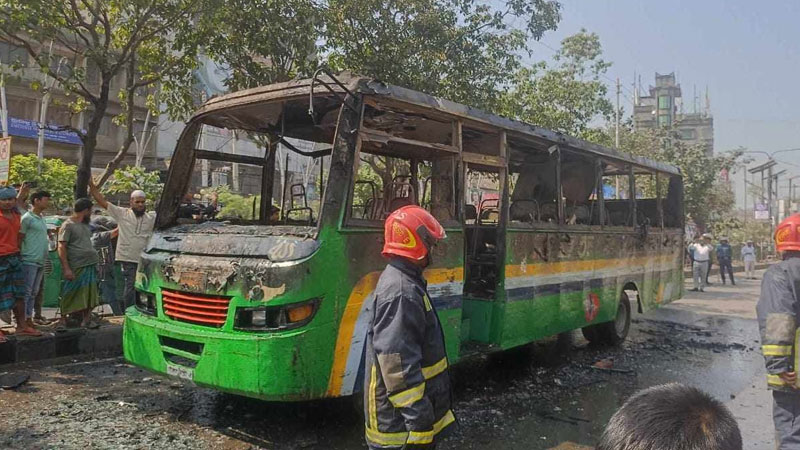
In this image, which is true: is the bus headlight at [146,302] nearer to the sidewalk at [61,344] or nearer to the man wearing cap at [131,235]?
the sidewalk at [61,344]

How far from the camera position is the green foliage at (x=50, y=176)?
17203 mm

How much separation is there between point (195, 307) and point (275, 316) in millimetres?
658

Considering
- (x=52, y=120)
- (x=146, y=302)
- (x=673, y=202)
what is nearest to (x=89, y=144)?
(x=146, y=302)

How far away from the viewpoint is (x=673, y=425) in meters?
1.25

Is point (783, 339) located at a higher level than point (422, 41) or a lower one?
lower

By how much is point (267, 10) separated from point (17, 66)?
10.2 feet

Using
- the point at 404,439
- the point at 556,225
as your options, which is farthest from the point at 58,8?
the point at 404,439

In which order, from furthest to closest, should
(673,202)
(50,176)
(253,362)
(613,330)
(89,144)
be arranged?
(50,176) → (673,202) → (613,330) → (89,144) → (253,362)

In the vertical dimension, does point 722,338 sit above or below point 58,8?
below

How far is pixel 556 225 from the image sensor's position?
6.27 meters

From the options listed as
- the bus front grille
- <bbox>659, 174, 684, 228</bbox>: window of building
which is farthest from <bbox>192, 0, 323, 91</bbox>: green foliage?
<bbox>659, 174, 684, 228</bbox>: window of building

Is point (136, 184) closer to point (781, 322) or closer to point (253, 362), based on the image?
point (253, 362)

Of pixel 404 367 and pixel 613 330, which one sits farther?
pixel 613 330

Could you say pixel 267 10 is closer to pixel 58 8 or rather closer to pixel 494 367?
pixel 58 8
